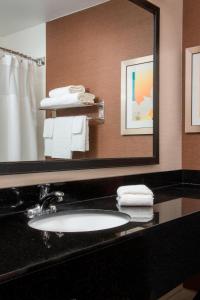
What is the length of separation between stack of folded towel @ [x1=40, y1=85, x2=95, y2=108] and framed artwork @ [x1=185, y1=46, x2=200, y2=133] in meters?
0.75

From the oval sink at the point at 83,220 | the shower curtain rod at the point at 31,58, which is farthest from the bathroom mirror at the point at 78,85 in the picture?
the oval sink at the point at 83,220

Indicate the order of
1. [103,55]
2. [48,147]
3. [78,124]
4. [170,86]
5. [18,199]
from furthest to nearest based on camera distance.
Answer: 1. [170,86]
2. [103,55]
3. [78,124]
4. [48,147]
5. [18,199]

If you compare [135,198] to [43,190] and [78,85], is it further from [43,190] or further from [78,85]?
[78,85]

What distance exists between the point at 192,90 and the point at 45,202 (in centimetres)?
125

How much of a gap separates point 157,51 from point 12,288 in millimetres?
1578

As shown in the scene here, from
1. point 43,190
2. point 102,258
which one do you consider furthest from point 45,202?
point 102,258

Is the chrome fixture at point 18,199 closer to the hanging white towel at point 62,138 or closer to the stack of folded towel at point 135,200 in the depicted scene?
the hanging white towel at point 62,138

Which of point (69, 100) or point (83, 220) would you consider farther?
point (69, 100)

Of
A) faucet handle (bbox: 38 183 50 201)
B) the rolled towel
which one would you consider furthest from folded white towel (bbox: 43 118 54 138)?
faucet handle (bbox: 38 183 50 201)

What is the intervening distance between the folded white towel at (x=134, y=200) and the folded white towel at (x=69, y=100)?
478mm

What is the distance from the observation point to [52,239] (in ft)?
2.89

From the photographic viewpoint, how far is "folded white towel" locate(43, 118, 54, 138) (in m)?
1.31

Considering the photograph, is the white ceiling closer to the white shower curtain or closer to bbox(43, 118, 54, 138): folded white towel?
the white shower curtain

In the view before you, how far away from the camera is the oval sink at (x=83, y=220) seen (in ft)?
3.86
